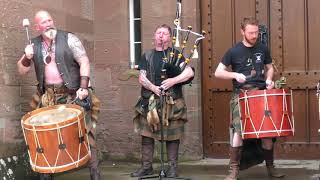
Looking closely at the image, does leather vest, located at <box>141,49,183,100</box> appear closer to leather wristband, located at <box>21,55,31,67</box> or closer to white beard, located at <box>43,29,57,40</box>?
white beard, located at <box>43,29,57,40</box>

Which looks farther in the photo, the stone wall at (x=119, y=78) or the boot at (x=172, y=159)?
the stone wall at (x=119, y=78)

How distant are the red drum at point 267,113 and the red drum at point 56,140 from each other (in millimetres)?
1657

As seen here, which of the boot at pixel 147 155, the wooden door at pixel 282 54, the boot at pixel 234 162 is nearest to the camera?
the boot at pixel 234 162

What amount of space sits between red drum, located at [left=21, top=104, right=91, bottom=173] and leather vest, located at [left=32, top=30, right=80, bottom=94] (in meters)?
0.60

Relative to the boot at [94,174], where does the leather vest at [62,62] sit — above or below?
above

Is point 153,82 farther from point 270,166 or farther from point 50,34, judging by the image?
point 270,166

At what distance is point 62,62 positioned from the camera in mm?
5980

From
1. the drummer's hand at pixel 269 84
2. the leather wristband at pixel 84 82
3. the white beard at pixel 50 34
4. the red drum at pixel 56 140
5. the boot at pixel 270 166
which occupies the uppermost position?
the white beard at pixel 50 34

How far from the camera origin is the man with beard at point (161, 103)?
21.1ft

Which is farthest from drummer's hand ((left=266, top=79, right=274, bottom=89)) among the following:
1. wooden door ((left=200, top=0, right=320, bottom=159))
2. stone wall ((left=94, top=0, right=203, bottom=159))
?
stone wall ((left=94, top=0, right=203, bottom=159))

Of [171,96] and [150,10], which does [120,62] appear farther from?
[171,96]

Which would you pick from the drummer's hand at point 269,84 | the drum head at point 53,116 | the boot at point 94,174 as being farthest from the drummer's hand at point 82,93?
the drummer's hand at point 269,84

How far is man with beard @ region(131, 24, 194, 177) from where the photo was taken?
644cm

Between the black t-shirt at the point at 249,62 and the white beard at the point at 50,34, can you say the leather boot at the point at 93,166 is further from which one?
the black t-shirt at the point at 249,62
